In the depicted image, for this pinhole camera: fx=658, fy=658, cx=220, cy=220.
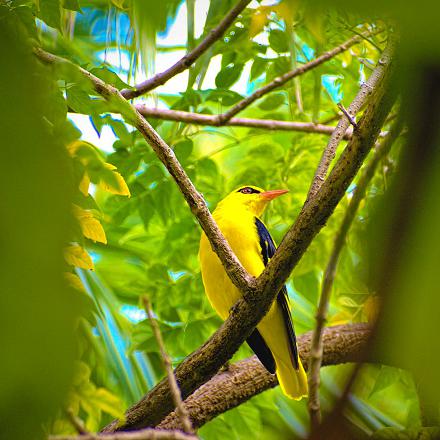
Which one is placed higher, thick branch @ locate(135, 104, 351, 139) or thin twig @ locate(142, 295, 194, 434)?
thick branch @ locate(135, 104, 351, 139)

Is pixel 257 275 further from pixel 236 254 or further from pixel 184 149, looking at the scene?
pixel 184 149

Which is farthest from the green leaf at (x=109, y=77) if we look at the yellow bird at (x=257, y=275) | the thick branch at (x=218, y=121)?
the yellow bird at (x=257, y=275)

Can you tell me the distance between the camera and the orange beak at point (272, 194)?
3468 mm

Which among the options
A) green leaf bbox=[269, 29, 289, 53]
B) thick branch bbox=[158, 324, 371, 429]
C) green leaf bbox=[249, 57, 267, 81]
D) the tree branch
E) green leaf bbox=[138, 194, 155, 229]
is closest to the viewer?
the tree branch

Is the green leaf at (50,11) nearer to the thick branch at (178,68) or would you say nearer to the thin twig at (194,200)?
the thin twig at (194,200)

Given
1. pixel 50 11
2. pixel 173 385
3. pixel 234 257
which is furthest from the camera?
pixel 234 257

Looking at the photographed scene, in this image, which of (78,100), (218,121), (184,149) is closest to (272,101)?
(218,121)

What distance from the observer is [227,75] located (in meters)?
3.16

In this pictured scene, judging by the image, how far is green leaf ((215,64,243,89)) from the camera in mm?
3152

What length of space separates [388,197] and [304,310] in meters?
4.06

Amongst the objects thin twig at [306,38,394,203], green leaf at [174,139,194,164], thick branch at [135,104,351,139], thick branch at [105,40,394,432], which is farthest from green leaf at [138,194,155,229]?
thin twig at [306,38,394,203]

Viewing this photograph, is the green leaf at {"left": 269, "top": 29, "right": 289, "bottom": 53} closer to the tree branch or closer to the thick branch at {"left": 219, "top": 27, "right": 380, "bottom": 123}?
the thick branch at {"left": 219, "top": 27, "right": 380, "bottom": 123}

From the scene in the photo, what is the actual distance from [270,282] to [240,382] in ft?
3.65

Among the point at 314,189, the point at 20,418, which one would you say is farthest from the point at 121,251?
the point at 20,418
